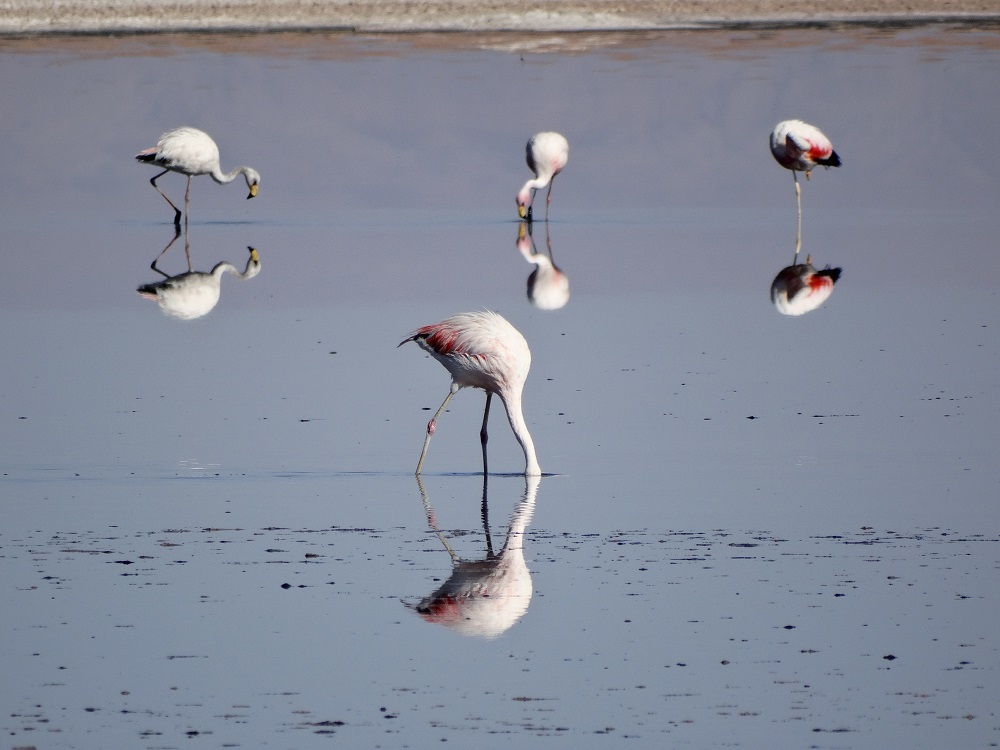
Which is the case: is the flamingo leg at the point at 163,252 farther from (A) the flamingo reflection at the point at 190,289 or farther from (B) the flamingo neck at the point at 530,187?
(B) the flamingo neck at the point at 530,187

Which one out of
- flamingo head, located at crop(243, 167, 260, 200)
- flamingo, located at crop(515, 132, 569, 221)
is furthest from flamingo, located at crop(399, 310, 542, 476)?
Result: flamingo head, located at crop(243, 167, 260, 200)

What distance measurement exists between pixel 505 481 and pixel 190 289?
23.0ft

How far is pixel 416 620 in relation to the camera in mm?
6551

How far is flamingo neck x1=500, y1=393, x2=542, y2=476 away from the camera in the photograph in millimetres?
8938

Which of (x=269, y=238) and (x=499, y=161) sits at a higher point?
(x=499, y=161)

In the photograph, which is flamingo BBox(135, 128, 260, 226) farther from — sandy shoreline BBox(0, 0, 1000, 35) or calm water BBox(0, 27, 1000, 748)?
sandy shoreline BBox(0, 0, 1000, 35)

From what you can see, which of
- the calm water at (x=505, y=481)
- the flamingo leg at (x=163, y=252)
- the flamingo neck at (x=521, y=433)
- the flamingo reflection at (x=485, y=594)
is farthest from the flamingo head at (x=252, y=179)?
the flamingo reflection at (x=485, y=594)

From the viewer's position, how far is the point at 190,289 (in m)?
15.4

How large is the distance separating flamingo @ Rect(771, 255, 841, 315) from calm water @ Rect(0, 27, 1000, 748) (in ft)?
0.54

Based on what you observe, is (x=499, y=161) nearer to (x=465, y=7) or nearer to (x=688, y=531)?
(x=465, y=7)

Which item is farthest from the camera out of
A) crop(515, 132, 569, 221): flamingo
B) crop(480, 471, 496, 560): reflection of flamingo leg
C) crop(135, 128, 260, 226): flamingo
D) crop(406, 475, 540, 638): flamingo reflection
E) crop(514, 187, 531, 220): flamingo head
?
crop(515, 132, 569, 221): flamingo

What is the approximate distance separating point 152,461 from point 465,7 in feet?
89.6

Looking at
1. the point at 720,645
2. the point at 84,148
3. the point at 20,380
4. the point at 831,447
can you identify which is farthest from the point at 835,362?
the point at 84,148

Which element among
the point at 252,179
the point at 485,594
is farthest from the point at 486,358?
the point at 252,179
